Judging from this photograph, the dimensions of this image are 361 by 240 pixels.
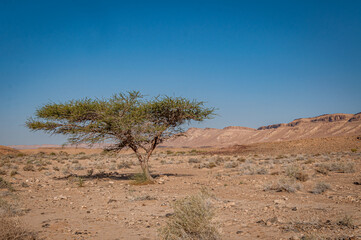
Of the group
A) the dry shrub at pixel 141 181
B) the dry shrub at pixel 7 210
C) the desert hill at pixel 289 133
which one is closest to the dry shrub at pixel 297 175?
the dry shrub at pixel 141 181

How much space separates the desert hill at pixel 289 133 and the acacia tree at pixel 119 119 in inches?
2204

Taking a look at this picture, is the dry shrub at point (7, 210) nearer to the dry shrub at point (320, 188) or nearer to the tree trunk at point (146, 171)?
the tree trunk at point (146, 171)

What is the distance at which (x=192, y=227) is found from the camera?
5070 millimetres

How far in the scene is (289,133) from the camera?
353 feet

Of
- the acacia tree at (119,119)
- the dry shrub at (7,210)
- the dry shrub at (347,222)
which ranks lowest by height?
the dry shrub at (347,222)

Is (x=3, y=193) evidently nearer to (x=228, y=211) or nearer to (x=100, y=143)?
(x=100, y=143)

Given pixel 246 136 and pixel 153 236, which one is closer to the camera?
pixel 153 236

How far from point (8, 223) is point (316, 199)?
9294 mm

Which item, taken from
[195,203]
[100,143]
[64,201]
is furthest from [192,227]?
[100,143]

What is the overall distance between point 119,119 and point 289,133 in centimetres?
10482

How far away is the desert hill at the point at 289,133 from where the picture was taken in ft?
310

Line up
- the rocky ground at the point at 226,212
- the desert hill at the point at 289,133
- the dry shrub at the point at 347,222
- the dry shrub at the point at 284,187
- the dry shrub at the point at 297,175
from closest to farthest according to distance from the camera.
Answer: the dry shrub at the point at 347,222 < the rocky ground at the point at 226,212 < the dry shrub at the point at 284,187 < the dry shrub at the point at 297,175 < the desert hill at the point at 289,133

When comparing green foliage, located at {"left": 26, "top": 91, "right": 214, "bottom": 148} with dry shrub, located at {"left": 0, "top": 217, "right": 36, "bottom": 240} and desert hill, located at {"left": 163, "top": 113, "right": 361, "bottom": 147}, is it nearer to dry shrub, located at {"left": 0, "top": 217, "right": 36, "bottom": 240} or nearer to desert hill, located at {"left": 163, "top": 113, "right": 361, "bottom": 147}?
dry shrub, located at {"left": 0, "top": 217, "right": 36, "bottom": 240}

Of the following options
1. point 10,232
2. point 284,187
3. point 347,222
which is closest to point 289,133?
point 284,187
